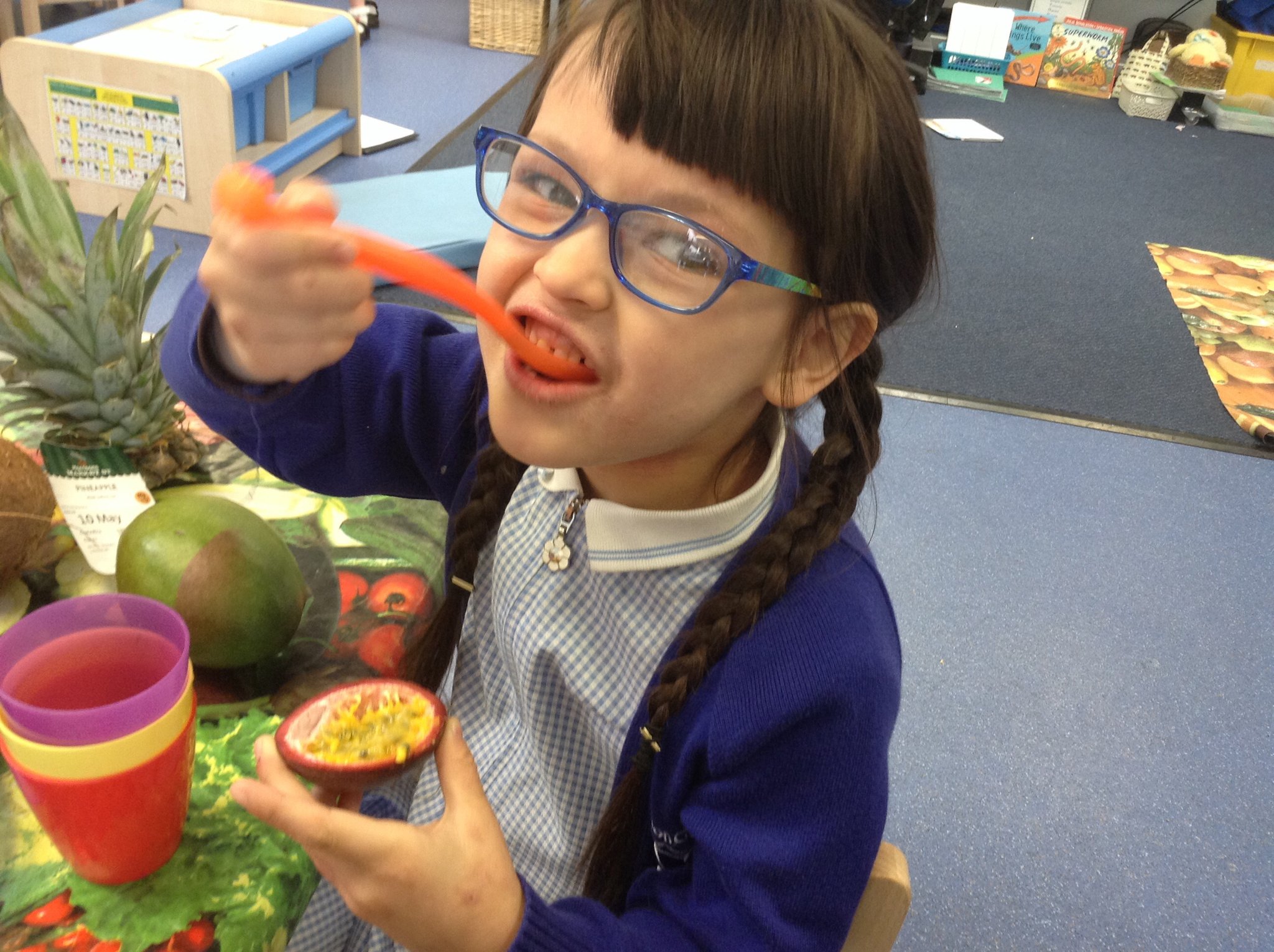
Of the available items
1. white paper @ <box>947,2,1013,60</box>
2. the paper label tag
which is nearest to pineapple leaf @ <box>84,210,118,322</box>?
the paper label tag

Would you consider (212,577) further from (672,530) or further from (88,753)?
(672,530)

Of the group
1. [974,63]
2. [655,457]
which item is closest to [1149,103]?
[974,63]

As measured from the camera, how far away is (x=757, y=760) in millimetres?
685

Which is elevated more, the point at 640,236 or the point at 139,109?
the point at 640,236

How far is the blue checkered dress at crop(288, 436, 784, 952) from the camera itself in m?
0.78

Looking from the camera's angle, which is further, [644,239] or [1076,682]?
[1076,682]

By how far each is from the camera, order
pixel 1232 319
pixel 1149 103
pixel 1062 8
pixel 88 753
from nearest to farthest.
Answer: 1. pixel 88 753
2. pixel 1232 319
3. pixel 1149 103
4. pixel 1062 8

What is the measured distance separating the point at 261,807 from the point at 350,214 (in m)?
2.03

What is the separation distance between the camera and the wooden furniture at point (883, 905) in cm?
64

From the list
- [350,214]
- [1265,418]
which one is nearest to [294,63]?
[350,214]

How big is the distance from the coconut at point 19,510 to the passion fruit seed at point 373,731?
27 cm

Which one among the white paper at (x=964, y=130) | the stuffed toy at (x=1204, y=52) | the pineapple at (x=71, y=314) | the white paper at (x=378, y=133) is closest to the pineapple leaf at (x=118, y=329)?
the pineapple at (x=71, y=314)

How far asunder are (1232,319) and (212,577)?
2.91 metres

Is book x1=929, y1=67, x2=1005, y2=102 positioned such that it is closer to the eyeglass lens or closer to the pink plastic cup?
the eyeglass lens
